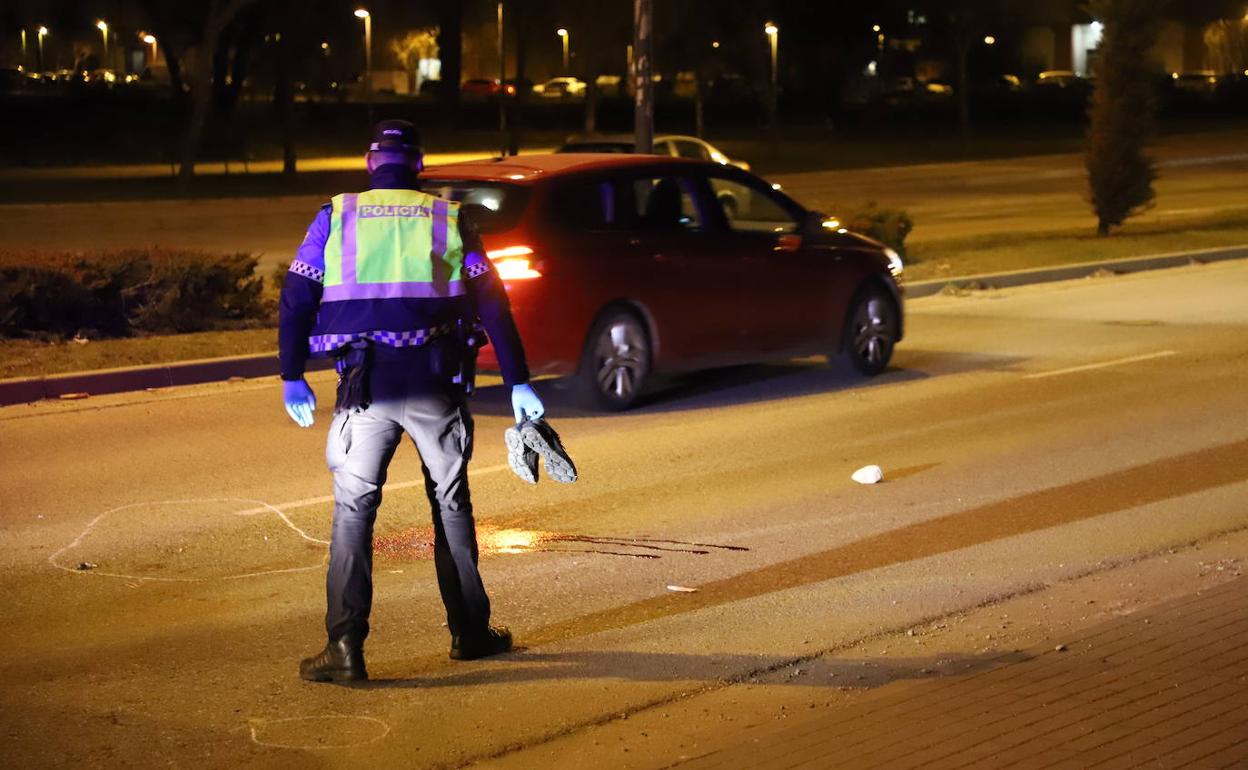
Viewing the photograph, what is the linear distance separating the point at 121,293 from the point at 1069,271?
1121 centimetres

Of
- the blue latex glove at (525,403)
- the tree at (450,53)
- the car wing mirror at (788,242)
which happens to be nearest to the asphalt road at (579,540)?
the blue latex glove at (525,403)

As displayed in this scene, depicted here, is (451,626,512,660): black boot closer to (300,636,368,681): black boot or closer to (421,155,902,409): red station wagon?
(300,636,368,681): black boot

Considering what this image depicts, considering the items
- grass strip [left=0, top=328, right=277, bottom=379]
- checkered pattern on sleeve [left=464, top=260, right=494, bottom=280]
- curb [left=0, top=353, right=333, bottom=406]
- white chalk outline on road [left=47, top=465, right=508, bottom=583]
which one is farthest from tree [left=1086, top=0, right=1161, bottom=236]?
checkered pattern on sleeve [left=464, top=260, right=494, bottom=280]

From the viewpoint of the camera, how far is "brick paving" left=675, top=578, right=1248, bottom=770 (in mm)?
Answer: 5383

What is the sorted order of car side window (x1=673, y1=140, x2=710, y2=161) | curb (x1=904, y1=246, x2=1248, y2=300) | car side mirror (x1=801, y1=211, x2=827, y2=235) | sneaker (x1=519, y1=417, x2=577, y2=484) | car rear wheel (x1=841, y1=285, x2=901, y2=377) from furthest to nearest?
car side window (x1=673, y1=140, x2=710, y2=161) → curb (x1=904, y1=246, x2=1248, y2=300) → car rear wheel (x1=841, y1=285, x2=901, y2=377) → car side mirror (x1=801, y1=211, x2=827, y2=235) → sneaker (x1=519, y1=417, x2=577, y2=484)

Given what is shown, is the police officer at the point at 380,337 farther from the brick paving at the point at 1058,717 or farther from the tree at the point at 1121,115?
the tree at the point at 1121,115

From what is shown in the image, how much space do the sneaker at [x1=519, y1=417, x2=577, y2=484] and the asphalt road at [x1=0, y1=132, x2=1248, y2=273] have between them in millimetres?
16447

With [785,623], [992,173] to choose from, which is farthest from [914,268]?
[992,173]

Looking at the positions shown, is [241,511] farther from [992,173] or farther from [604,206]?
[992,173]

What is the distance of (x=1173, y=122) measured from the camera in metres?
74.9

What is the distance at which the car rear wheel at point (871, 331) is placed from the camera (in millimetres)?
13734

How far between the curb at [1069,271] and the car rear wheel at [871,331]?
17.9ft

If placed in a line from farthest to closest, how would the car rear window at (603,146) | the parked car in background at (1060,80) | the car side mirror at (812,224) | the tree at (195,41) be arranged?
the parked car in background at (1060,80)
the tree at (195,41)
the car rear window at (603,146)
the car side mirror at (812,224)

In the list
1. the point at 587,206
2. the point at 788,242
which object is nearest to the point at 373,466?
the point at 587,206
